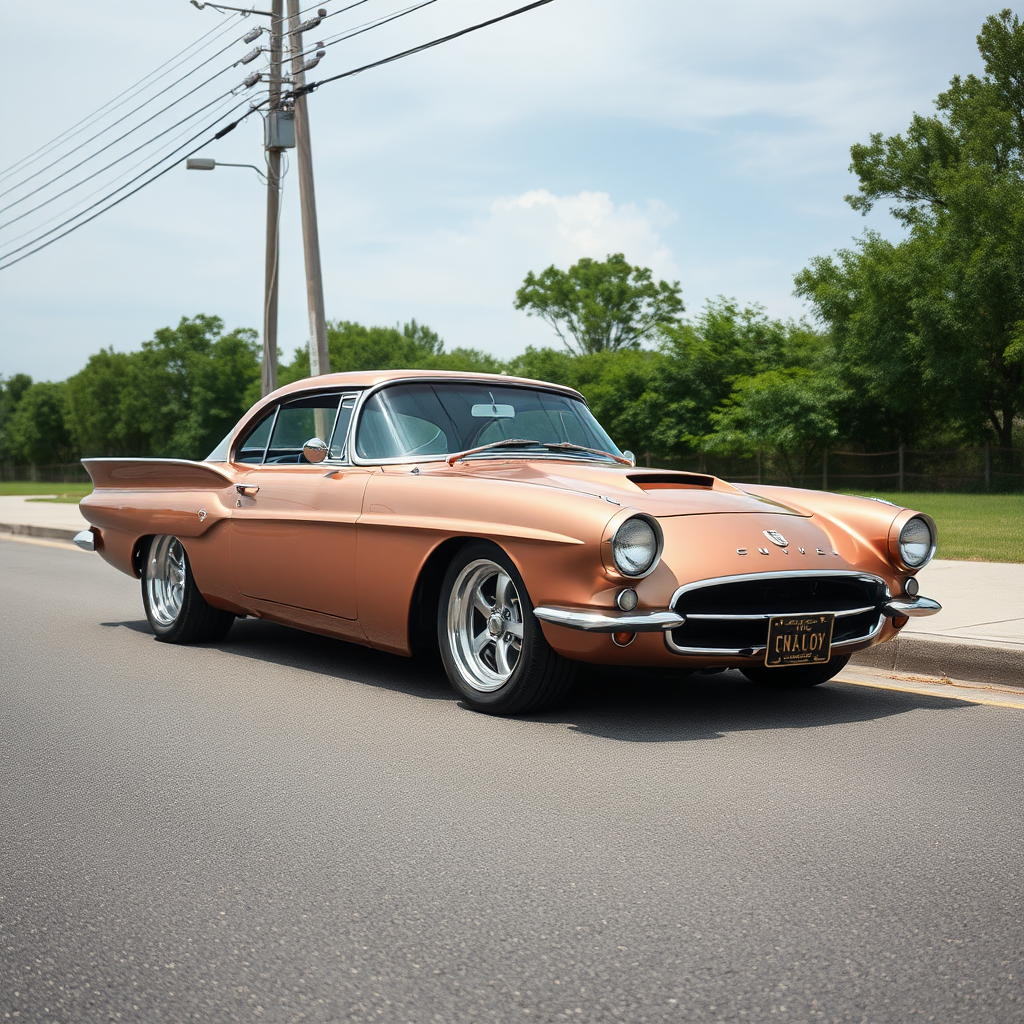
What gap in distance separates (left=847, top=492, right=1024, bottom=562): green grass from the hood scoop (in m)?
6.31

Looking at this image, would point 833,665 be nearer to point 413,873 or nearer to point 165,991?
point 413,873

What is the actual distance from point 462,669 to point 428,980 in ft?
9.54

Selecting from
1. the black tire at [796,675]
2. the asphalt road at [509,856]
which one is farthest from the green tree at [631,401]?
the asphalt road at [509,856]

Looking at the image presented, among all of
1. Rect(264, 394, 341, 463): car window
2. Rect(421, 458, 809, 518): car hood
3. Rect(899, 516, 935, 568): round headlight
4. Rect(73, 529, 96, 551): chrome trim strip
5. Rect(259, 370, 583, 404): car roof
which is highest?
Rect(259, 370, 583, 404): car roof

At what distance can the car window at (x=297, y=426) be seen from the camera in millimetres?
6891

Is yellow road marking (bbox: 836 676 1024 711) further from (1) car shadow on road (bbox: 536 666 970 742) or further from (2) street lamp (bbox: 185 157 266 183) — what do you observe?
(2) street lamp (bbox: 185 157 266 183)

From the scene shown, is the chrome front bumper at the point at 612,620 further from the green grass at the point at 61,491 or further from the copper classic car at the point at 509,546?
the green grass at the point at 61,491

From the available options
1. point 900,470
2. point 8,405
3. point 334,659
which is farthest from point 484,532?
point 8,405

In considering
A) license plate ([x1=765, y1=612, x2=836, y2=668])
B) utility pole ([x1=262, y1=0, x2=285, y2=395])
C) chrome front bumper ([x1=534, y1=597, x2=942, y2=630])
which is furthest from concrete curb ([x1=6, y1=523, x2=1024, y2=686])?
utility pole ([x1=262, y1=0, x2=285, y2=395])

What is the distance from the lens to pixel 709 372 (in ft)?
145

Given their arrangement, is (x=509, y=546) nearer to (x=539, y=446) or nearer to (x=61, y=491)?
(x=539, y=446)

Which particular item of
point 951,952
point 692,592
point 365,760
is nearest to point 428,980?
point 951,952

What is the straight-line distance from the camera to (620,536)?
4.94 meters

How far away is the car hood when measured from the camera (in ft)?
17.7
